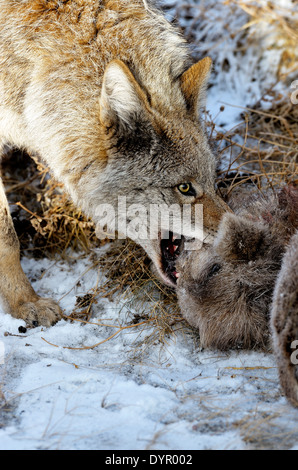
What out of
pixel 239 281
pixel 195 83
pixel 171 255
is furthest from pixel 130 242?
pixel 195 83

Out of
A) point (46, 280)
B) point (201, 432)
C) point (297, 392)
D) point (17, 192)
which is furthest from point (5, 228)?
point (297, 392)

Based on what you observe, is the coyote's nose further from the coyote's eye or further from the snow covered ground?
the snow covered ground

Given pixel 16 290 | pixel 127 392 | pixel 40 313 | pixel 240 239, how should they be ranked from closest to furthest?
pixel 127 392, pixel 240 239, pixel 40 313, pixel 16 290

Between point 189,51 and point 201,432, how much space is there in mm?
2949

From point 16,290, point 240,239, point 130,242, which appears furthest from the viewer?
point 130,242

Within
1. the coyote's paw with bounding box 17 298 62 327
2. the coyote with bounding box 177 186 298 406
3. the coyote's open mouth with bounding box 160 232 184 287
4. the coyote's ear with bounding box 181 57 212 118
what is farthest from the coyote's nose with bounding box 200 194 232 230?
the coyote's paw with bounding box 17 298 62 327

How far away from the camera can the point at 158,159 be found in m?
3.36

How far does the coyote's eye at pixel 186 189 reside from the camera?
3455mm

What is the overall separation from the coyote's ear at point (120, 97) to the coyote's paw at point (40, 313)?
1.50 m

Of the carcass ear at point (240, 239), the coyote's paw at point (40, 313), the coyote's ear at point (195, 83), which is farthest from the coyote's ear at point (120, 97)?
the coyote's paw at point (40, 313)

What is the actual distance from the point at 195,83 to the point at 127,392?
2209mm

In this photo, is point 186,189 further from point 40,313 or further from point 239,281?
point 40,313

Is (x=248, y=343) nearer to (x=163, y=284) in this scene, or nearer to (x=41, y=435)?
(x=163, y=284)

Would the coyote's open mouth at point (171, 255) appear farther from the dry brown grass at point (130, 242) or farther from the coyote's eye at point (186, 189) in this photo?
the coyote's eye at point (186, 189)
